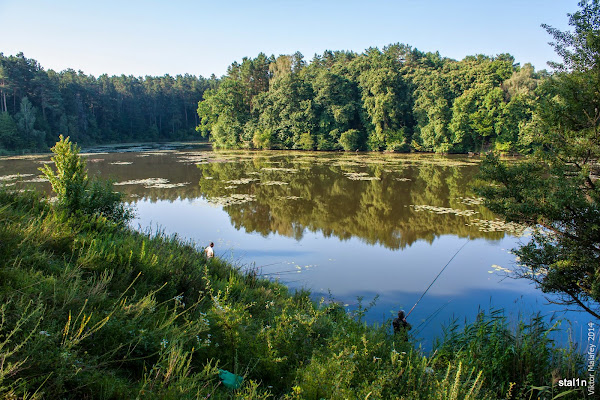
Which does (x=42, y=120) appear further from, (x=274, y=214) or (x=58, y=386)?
(x=58, y=386)

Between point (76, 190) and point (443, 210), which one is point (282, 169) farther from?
point (76, 190)

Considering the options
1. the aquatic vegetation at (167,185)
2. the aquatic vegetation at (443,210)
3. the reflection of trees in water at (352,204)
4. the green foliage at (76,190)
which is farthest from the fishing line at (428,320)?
the aquatic vegetation at (167,185)

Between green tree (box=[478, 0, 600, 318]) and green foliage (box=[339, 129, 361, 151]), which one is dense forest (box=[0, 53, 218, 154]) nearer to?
green foliage (box=[339, 129, 361, 151])

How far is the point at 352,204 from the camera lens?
16.7 metres

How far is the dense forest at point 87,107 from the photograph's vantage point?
150 ft

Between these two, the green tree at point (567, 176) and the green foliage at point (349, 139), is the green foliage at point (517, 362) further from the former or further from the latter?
the green foliage at point (349, 139)

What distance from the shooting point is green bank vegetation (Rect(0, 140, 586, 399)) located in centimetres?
285

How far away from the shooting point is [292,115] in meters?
50.0

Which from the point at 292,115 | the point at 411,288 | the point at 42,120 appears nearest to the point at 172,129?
the point at 42,120

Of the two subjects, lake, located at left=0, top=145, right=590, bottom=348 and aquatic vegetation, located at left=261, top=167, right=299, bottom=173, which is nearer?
lake, located at left=0, top=145, right=590, bottom=348

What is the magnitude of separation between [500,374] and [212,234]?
30.8 feet

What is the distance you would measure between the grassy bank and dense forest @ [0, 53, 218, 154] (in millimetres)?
47279

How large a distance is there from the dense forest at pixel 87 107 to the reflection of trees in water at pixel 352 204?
34.4 meters

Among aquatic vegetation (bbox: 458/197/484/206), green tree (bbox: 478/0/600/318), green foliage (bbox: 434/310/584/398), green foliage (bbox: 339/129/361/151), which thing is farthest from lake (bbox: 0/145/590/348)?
green foliage (bbox: 339/129/361/151)
